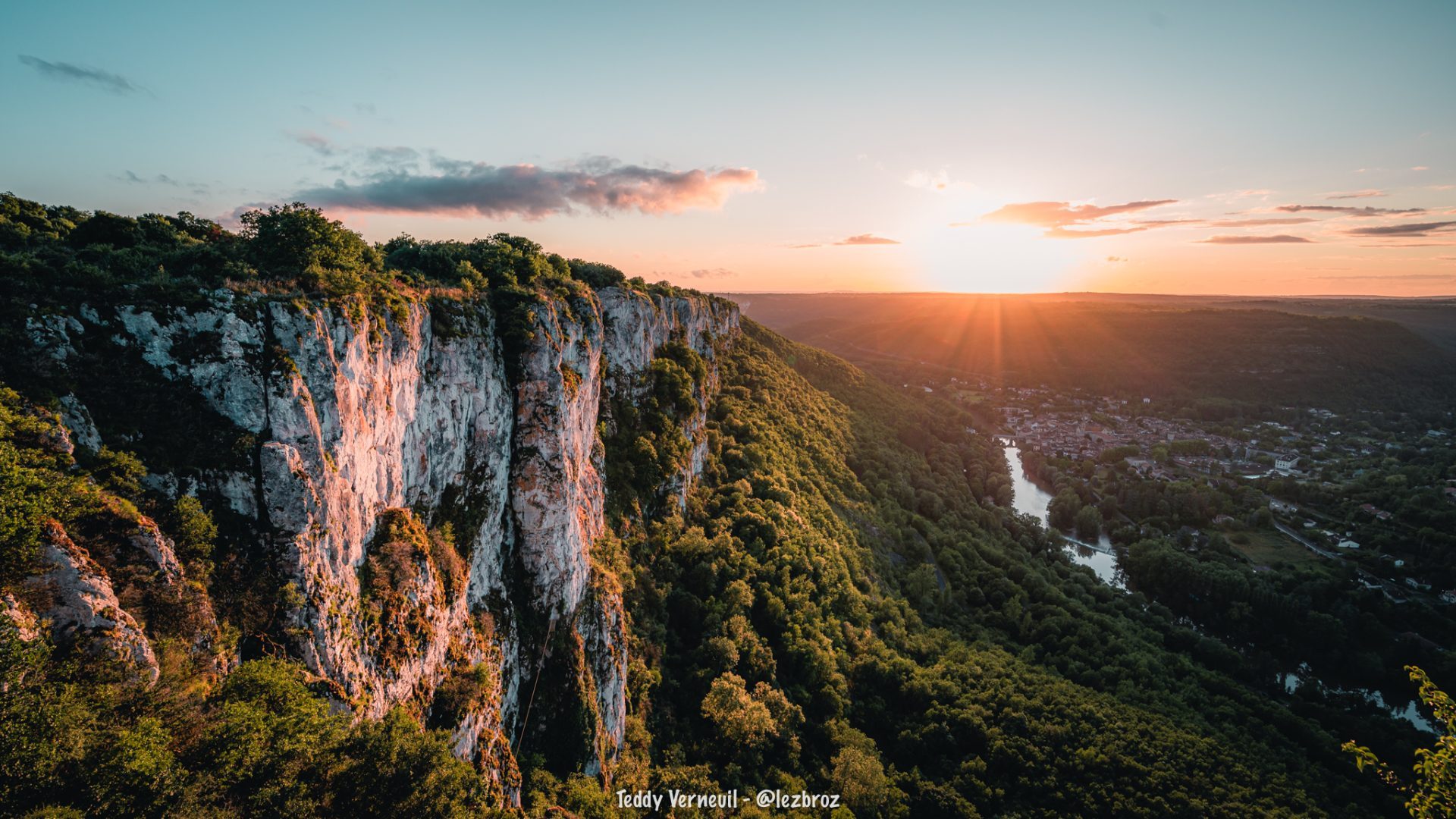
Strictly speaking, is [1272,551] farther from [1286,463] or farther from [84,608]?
[84,608]

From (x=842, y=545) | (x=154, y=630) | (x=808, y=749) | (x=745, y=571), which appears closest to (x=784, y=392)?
(x=842, y=545)

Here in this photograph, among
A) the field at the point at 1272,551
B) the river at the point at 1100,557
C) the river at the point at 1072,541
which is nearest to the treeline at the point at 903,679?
the river at the point at 1100,557

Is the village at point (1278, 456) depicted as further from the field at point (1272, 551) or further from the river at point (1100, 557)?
the river at point (1100, 557)

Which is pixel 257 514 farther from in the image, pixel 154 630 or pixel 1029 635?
pixel 1029 635

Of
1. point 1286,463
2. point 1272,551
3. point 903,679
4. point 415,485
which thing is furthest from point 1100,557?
point 415,485

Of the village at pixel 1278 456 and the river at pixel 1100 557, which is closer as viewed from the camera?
the river at pixel 1100 557
